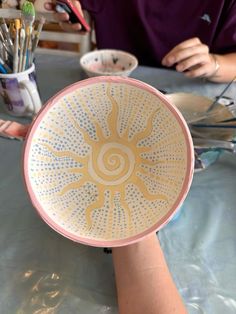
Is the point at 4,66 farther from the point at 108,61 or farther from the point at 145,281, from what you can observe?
the point at 145,281

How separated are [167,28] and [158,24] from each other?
0.08 feet

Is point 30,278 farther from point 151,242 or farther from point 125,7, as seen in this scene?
point 125,7

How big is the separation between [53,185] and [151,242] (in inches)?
5.1

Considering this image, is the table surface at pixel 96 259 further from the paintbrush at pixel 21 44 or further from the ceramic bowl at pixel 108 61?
the ceramic bowl at pixel 108 61

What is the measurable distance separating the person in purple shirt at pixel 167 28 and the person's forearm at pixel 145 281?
0.35 metres

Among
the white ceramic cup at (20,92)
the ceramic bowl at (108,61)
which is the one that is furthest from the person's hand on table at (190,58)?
the white ceramic cup at (20,92)

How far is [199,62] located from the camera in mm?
565

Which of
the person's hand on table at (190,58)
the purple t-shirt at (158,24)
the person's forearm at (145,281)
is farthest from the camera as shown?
the purple t-shirt at (158,24)

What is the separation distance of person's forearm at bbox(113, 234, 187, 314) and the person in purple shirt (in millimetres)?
352

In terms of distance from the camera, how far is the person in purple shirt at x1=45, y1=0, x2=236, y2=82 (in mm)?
624

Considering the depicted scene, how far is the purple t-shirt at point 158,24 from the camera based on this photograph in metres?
0.69

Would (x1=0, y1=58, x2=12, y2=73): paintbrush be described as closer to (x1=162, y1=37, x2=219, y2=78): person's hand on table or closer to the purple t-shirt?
(x1=162, y1=37, x2=219, y2=78): person's hand on table

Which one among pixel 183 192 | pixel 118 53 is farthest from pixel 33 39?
pixel 183 192

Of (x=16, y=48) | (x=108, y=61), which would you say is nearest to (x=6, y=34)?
(x=16, y=48)
